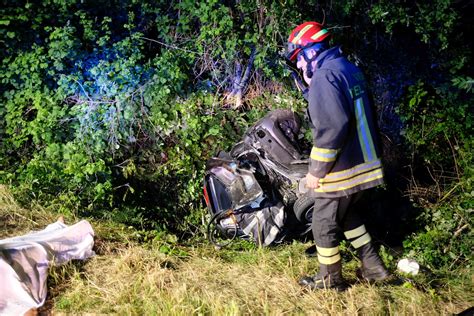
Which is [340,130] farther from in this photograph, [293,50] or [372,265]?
[372,265]

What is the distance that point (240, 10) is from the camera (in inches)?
252

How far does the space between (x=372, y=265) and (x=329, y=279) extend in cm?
42

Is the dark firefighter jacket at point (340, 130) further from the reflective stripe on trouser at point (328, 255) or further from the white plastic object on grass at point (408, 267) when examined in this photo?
the white plastic object on grass at point (408, 267)

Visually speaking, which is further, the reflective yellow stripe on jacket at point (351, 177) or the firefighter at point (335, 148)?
the reflective yellow stripe on jacket at point (351, 177)

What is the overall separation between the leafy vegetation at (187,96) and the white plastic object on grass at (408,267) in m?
1.11

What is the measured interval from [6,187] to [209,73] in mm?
2666

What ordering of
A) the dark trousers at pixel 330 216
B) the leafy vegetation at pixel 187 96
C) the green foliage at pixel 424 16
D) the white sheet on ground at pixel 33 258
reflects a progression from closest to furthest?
the white sheet on ground at pixel 33 258
the dark trousers at pixel 330 216
the green foliage at pixel 424 16
the leafy vegetation at pixel 187 96

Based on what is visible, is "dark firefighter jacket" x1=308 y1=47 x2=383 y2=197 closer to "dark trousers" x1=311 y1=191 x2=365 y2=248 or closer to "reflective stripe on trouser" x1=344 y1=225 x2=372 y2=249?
"dark trousers" x1=311 y1=191 x2=365 y2=248

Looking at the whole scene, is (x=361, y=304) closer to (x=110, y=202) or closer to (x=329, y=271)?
(x=329, y=271)

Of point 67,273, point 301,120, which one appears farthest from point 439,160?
point 67,273

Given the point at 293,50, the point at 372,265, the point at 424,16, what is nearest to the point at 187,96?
the point at 293,50

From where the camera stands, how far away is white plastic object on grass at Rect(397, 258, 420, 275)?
4.70 metres

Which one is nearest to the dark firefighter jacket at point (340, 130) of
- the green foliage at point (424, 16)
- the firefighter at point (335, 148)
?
the firefighter at point (335, 148)

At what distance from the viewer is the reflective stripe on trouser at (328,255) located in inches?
164
